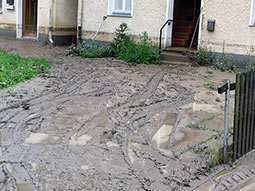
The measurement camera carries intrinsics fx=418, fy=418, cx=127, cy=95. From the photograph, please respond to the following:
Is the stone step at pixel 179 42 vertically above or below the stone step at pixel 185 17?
below

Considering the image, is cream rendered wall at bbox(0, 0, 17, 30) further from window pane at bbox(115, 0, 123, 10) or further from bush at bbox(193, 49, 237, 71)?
bush at bbox(193, 49, 237, 71)

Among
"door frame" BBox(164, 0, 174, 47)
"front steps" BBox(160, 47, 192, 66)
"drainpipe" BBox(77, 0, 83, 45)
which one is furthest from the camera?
"drainpipe" BBox(77, 0, 83, 45)

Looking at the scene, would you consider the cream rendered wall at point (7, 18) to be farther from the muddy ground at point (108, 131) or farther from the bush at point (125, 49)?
the muddy ground at point (108, 131)

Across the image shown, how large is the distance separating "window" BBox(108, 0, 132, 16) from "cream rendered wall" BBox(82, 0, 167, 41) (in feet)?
0.64

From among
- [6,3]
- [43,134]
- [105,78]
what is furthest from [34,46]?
[43,134]

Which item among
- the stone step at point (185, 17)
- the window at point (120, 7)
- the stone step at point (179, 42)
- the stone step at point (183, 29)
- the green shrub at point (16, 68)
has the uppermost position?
the window at point (120, 7)

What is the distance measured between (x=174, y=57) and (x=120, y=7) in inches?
137

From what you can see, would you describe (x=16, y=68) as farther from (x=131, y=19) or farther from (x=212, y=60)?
(x=212, y=60)

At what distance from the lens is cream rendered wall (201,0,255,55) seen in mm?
13516

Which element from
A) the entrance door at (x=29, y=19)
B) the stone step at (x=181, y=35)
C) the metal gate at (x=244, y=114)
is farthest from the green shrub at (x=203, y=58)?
the entrance door at (x=29, y=19)

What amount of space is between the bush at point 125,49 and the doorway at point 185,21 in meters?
1.64

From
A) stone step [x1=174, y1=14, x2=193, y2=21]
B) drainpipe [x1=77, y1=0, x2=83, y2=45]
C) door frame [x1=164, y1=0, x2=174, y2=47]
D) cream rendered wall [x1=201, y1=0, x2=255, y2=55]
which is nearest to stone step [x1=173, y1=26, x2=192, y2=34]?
stone step [x1=174, y1=14, x2=193, y2=21]

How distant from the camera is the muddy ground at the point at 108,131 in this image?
17.1 feet

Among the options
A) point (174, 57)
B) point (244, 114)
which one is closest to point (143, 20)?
point (174, 57)
